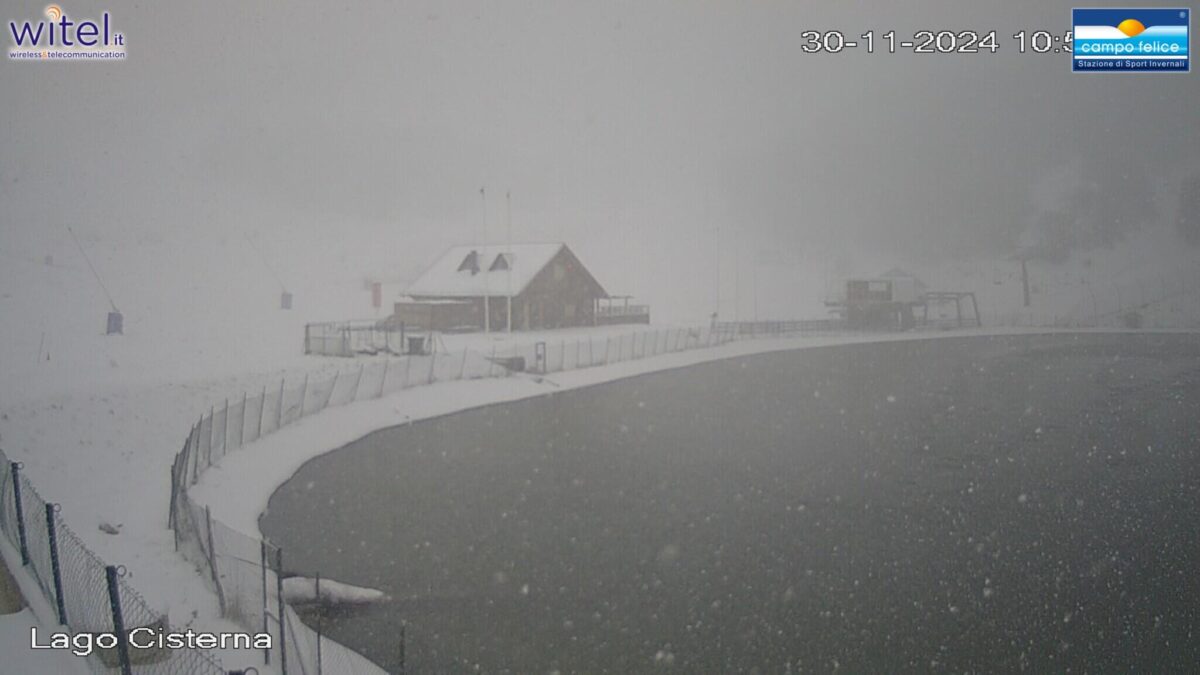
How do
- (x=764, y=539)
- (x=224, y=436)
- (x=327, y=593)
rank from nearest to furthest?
1. (x=327, y=593)
2. (x=764, y=539)
3. (x=224, y=436)

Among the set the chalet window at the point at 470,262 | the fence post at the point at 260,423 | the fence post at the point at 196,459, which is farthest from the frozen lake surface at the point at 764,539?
the chalet window at the point at 470,262

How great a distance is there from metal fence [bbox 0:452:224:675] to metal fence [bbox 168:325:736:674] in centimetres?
78

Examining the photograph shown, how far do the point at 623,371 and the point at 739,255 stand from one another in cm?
7159

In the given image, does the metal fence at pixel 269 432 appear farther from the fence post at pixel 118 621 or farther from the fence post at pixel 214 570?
the fence post at pixel 118 621

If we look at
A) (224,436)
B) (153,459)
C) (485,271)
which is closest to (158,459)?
(153,459)

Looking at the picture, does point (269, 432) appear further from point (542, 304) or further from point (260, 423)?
point (542, 304)

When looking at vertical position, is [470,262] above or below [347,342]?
above

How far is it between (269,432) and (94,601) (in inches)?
526

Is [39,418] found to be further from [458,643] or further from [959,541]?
[959,541]

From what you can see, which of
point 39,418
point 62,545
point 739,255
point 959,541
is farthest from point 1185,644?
point 739,255

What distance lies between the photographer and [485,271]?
53375mm

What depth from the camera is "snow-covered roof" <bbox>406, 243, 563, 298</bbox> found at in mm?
52469

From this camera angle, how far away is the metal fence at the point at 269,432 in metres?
7.91

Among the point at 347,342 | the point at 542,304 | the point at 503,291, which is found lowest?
the point at 347,342
